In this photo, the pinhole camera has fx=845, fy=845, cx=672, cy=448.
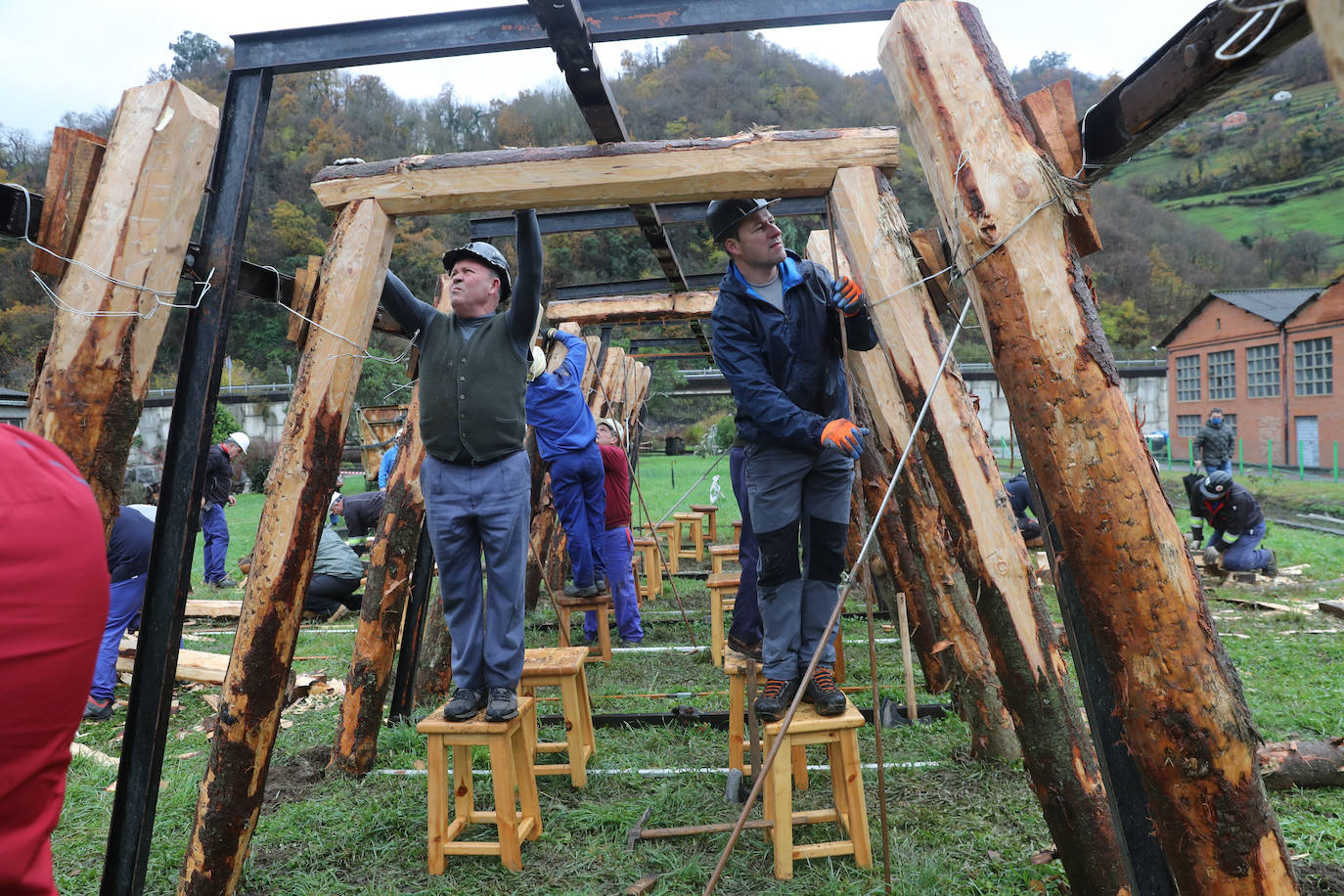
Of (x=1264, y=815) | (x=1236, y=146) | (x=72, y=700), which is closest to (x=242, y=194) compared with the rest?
(x=72, y=700)

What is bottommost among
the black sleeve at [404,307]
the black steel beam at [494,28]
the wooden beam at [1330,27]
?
the wooden beam at [1330,27]

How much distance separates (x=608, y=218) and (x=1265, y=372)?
3001 cm

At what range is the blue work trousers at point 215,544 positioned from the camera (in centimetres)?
963

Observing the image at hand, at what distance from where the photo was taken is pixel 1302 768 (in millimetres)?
3523

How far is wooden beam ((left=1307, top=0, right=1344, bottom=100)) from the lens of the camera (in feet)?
3.29


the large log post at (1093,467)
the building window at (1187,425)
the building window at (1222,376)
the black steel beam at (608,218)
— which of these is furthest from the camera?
the building window at (1187,425)

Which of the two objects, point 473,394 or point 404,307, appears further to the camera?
point 404,307

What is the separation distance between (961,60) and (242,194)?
2319mm

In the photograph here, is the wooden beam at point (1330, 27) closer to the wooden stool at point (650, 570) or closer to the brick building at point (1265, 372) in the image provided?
the wooden stool at point (650, 570)

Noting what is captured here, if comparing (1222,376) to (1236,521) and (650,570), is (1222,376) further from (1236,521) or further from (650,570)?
(650,570)

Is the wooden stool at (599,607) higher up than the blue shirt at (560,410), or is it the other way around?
the blue shirt at (560,410)

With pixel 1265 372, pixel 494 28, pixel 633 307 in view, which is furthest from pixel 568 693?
pixel 1265 372

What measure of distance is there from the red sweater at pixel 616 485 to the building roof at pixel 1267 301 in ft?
91.1

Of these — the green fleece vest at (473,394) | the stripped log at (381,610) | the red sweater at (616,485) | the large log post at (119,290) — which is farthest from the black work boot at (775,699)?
the red sweater at (616,485)
